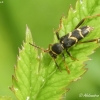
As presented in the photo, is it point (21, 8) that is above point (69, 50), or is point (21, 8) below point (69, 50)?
above

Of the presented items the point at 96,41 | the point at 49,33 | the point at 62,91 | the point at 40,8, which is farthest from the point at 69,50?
the point at 40,8

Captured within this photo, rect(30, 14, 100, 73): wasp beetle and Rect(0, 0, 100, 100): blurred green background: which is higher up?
Rect(0, 0, 100, 100): blurred green background

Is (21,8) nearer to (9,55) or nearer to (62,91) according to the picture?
(9,55)

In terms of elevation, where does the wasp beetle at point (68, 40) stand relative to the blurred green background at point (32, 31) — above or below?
below

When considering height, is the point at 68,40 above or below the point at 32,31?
below

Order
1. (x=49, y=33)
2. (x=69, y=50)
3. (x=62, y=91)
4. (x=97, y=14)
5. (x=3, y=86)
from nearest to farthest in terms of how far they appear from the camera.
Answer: (x=62, y=91)
(x=97, y=14)
(x=69, y=50)
(x=3, y=86)
(x=49, y=33)

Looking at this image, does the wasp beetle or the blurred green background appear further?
the blurred green background

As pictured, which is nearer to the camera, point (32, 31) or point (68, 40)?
point (68, 40)

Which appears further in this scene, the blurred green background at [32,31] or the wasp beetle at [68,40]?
the blurred green background at [32,31]
